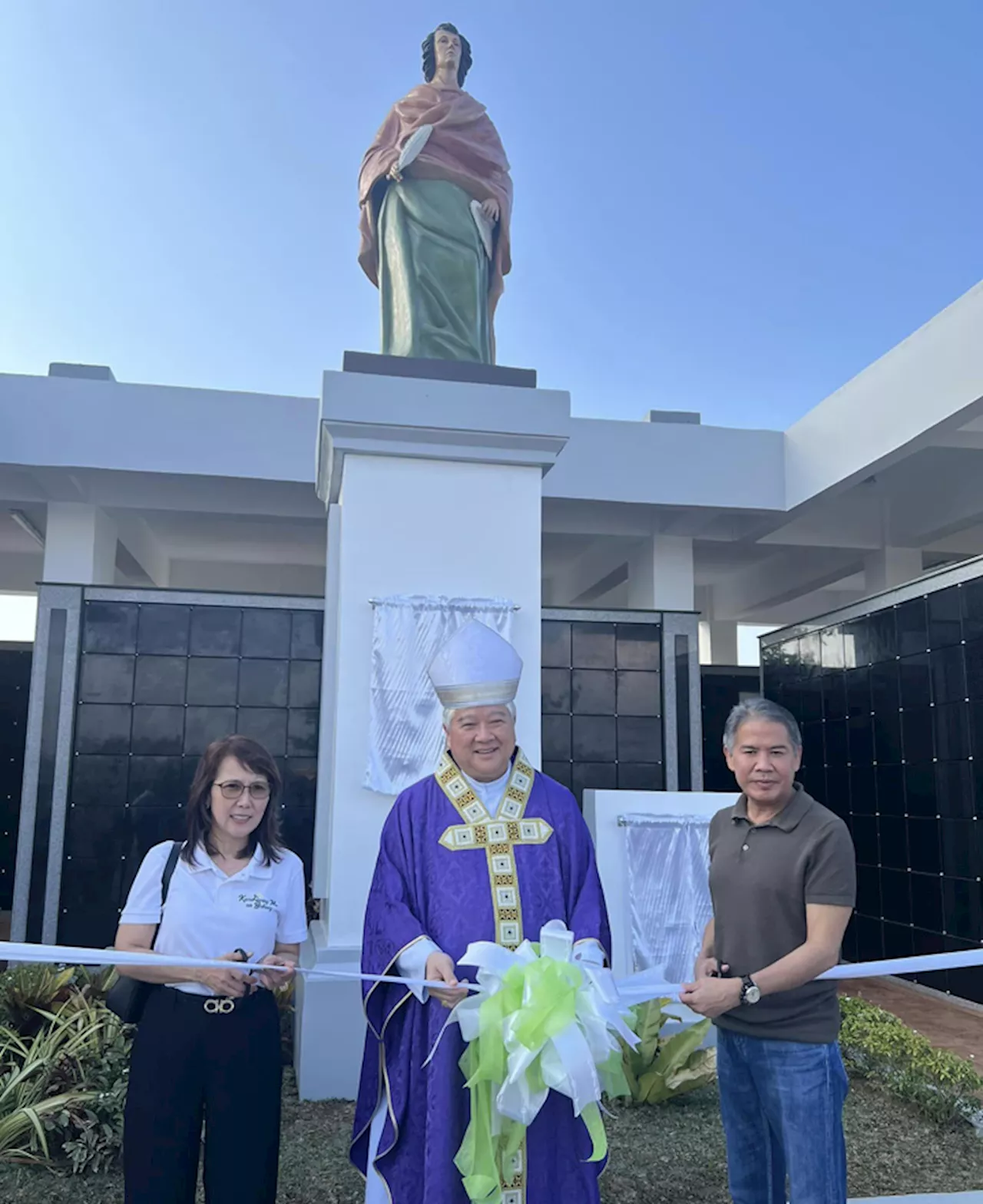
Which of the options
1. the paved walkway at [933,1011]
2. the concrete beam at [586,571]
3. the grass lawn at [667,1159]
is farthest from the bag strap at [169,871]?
the concrete beam at [586,571]

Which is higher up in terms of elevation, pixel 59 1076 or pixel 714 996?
pixel 714 996

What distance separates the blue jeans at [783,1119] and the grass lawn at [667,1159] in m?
1.03

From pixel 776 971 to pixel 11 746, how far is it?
28.3 ft

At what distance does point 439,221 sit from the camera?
505 cm

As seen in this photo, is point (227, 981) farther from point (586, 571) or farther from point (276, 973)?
point (586, 571)

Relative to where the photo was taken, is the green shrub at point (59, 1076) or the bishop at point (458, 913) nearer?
the bishop at point (458, 913)

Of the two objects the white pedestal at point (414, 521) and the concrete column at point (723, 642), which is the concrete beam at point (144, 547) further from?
the concrete column at point (723, 642)

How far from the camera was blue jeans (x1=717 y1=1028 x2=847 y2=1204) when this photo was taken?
6.60 ft

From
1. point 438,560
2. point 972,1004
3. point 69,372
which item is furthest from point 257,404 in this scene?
point 972,1004

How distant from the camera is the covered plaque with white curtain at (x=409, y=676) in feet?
13.7

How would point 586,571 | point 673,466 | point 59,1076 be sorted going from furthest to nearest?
1. point 586,571
2. point 673,466
3. point 59,1076

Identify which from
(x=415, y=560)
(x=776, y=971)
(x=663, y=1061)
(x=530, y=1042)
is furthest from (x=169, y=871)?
(x=663, y=1061)

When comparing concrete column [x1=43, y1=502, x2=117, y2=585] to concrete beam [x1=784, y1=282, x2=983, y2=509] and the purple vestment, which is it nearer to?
concrete beam [x1=784, y1=282, x2=983, y2=509]

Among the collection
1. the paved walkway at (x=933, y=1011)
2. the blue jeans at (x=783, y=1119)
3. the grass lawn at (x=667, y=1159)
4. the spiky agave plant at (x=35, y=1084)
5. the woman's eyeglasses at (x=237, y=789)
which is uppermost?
the woman's eyeglasses at (x=237, y=789)
